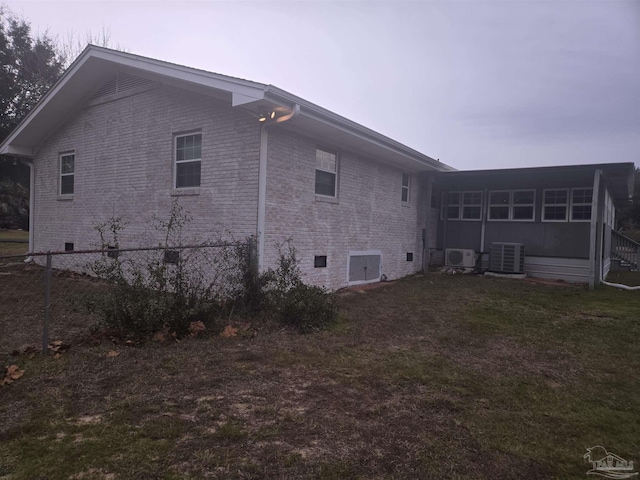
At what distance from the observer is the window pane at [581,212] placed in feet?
40.7

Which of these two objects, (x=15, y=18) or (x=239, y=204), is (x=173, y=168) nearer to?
(x=239, y=204)

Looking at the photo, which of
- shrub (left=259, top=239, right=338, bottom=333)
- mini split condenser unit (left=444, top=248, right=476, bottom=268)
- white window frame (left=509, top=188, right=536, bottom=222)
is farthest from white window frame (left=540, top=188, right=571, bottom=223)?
shrub (left=259, top=239, right=338, bottom=333)

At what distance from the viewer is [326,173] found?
9.16 metres

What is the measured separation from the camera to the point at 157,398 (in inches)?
136

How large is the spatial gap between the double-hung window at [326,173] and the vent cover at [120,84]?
4.23 m

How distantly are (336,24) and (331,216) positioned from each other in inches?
277

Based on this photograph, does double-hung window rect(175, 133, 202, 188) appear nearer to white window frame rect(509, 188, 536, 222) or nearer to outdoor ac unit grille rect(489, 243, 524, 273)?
outdoor ac unit grille rect(489, 243, 524, 273)

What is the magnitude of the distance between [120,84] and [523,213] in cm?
1264

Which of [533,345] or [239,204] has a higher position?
[239,204]

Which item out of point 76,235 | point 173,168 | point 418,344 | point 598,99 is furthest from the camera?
point 598,99

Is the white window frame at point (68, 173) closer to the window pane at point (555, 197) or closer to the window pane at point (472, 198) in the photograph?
the window pane at point (472, 198)

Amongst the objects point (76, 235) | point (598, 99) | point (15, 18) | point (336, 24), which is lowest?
point (76, 235)

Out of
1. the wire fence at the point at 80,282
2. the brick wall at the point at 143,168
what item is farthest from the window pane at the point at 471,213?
the wire fence at the point at 80,282

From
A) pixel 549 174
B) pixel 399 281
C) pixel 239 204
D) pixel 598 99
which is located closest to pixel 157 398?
pixel 239 204
